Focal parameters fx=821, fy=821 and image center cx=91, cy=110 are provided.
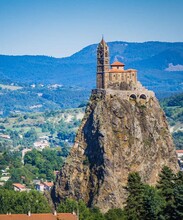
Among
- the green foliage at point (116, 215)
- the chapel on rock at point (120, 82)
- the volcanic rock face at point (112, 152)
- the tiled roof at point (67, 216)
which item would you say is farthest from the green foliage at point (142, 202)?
the chapel on rock at point (120, 82)

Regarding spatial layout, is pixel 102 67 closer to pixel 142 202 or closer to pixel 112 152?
pixel 112 152

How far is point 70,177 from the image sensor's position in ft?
351

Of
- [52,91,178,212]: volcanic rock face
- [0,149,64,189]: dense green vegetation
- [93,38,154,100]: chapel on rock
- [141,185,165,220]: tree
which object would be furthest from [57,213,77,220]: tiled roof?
[0,149,64,189]: dense green vegetation

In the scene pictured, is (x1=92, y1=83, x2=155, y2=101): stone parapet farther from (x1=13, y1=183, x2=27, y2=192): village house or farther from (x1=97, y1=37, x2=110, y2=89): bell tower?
(x1=13, y1=183, x2=27, y2=192): village house

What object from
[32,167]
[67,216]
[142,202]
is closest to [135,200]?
[142,202]

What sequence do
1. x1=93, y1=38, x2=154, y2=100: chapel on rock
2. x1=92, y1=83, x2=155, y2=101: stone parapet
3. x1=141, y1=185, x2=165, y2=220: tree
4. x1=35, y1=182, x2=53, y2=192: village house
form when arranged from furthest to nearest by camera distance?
x1=35, y1=182, x2=53, y2=192: village house, x1=93, y1=38, x2=154, y2=100: chapel on rock, x1=92, y1=83, x2=155, y2=101: stone parapet, x1=141, y1=185, x2=165, y2=220: tree

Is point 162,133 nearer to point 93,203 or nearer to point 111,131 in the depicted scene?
point 111,131

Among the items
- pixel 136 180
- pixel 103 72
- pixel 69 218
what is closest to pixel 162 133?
pixel 103 72

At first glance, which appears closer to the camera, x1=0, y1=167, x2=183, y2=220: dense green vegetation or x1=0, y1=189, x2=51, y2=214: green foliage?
x1=0, y1=167, x2=183, y2=220: dense green vegetation

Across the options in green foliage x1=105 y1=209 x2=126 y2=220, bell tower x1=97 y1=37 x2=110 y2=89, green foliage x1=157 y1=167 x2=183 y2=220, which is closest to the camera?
green foliage x1=157 y1=167 x2=183 y2=220

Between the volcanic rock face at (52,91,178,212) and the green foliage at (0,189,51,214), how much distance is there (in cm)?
1066

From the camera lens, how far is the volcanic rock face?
105 metres

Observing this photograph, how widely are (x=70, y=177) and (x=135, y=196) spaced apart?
26.8 metres

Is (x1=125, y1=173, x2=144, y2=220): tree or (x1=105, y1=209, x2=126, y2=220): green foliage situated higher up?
(x1=125, y1=173, x2=144, y2=220): tree
